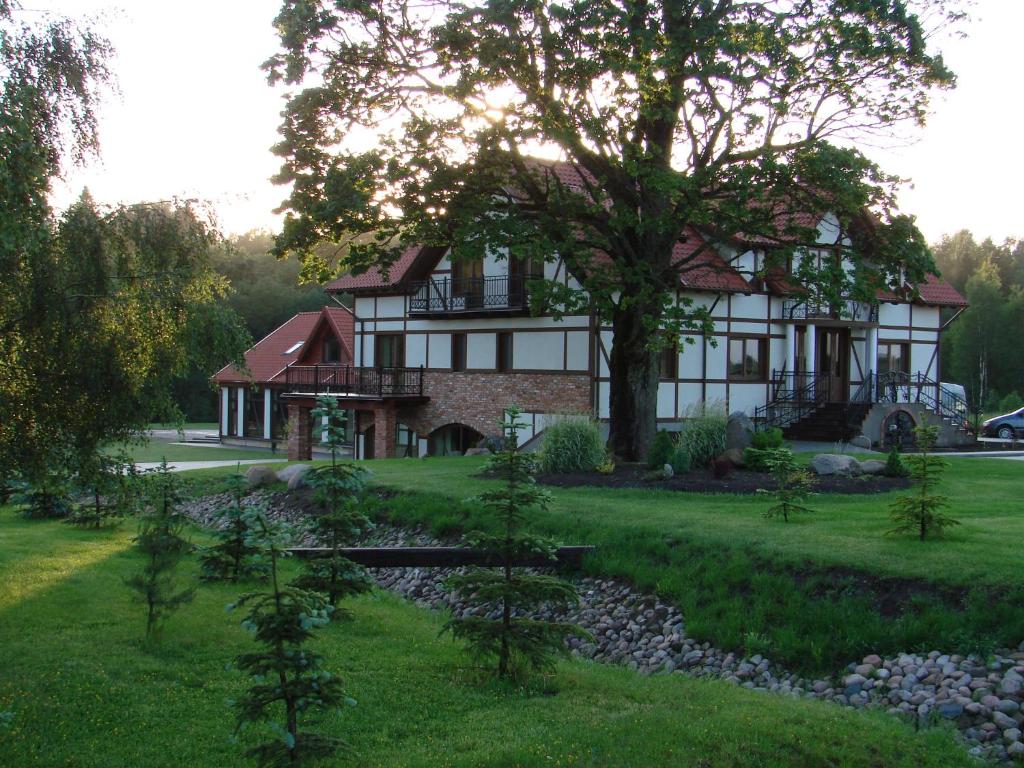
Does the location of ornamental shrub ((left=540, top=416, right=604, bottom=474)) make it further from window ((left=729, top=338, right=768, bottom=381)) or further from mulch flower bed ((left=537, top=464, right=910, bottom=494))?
window ((left=729, top=338, right=768, bottom=381))

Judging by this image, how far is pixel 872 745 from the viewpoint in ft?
22.9

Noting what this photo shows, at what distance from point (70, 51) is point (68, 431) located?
3135mm

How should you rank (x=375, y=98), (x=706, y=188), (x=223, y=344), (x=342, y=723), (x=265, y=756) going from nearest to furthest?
1. (x=265, y=756)
2. (x=342, y=723)
3. (x=223, y=344)
4. (x=375, y=98)
5. (x=706, y=188)

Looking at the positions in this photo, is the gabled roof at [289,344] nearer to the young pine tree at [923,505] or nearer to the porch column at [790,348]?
the porch column at [790,348]

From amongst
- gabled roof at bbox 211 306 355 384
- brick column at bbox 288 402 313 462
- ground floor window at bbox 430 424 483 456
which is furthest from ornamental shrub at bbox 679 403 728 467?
gabled roof at bbox 211 306 355 384

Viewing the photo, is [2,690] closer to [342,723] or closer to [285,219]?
[342,723]

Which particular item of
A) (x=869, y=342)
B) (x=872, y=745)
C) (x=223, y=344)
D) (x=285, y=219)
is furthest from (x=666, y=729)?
(x=869, y=342)

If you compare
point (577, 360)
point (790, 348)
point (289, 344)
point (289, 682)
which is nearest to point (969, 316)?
point (790, 348)

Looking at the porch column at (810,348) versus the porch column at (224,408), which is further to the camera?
the porch column at (224,408)

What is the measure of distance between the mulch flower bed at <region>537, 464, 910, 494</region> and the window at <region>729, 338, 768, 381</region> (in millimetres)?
9786

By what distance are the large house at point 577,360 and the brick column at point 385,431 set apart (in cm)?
4

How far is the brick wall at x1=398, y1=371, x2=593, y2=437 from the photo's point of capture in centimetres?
2556

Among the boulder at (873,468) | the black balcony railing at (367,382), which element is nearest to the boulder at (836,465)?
the boulder at (873,468)

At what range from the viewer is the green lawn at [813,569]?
29.7 feet
